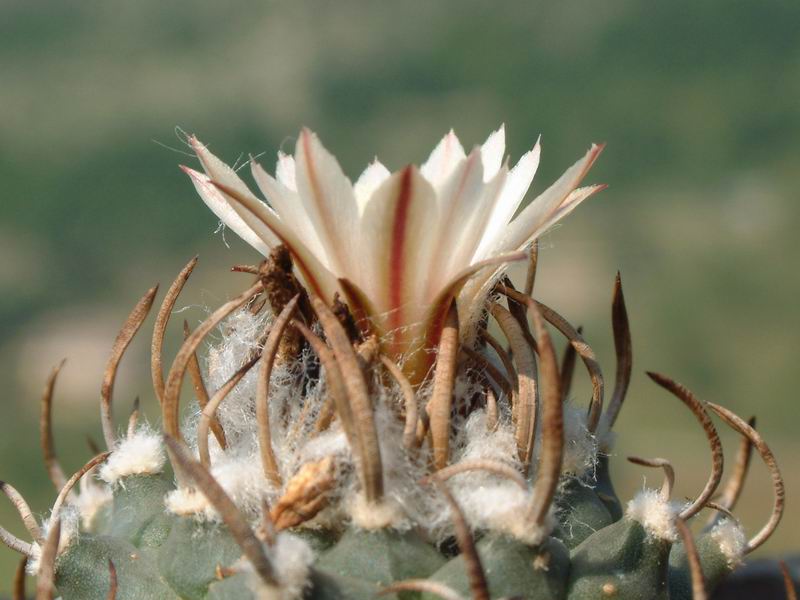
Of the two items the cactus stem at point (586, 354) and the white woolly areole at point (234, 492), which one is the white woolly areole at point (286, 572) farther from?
the cactus stem at point (586, 354)

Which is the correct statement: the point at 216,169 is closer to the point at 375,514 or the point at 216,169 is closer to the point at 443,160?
the point at 443,160

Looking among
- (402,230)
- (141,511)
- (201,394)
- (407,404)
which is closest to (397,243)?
(402,230)

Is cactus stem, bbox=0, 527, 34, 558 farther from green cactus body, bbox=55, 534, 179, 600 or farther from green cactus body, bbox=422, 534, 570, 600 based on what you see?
green cactus body, bbox=422, 534, 570, 600

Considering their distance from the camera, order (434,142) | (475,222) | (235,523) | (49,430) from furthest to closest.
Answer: (434,142), (49,430), (475,222), (235,523)

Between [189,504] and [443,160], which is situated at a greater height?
[443,160]

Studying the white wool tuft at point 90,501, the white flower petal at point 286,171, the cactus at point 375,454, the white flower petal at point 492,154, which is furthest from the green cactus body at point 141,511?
the white flower petal at point 492,154

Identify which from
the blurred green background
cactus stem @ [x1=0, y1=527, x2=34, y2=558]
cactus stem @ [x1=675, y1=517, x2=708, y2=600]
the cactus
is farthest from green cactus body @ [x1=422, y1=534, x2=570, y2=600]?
the blurred green background
